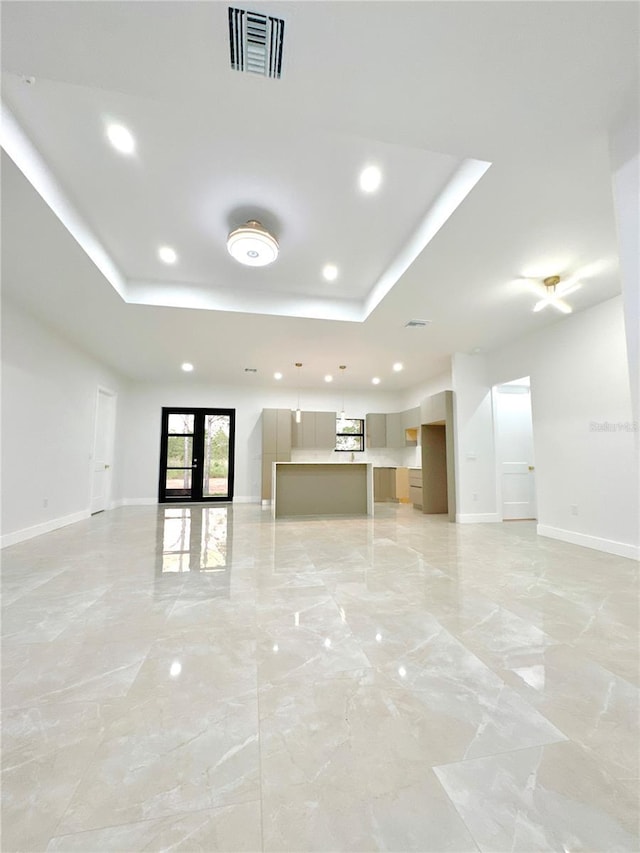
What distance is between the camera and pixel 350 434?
966 cm

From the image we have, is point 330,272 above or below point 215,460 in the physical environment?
above

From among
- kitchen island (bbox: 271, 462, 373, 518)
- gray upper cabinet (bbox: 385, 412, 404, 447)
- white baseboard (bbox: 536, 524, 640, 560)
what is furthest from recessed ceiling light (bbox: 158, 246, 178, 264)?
gray upper cabinet (bbox: 385, 412, 404, 447)

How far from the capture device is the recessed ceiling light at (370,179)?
269cm

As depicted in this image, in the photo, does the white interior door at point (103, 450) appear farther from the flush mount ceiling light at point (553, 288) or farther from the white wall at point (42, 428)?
the flush mount ceiling light at point (553, 288)

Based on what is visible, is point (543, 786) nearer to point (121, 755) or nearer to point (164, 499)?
point (121, 755)

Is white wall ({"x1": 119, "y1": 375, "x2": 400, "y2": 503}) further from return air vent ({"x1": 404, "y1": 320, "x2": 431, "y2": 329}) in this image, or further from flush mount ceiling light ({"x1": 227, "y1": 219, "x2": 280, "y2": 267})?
flush mount ceiling light ({"x1": 227, "y1": 219, "x2": 280, "y2": 267})

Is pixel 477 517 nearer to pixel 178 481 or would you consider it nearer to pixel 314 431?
pixel 314 431

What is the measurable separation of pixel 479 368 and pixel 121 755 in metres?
6.62

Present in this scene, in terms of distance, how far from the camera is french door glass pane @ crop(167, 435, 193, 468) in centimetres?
862

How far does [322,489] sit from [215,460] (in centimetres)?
331

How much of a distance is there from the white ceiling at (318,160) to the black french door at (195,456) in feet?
12.2

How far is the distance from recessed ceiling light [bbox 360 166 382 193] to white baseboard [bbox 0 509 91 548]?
5202mm


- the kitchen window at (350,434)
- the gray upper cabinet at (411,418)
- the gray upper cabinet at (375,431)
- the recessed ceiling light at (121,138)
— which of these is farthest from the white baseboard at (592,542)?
the recessed ceiling light at (121,138)

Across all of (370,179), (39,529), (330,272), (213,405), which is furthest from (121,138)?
(213,405)
